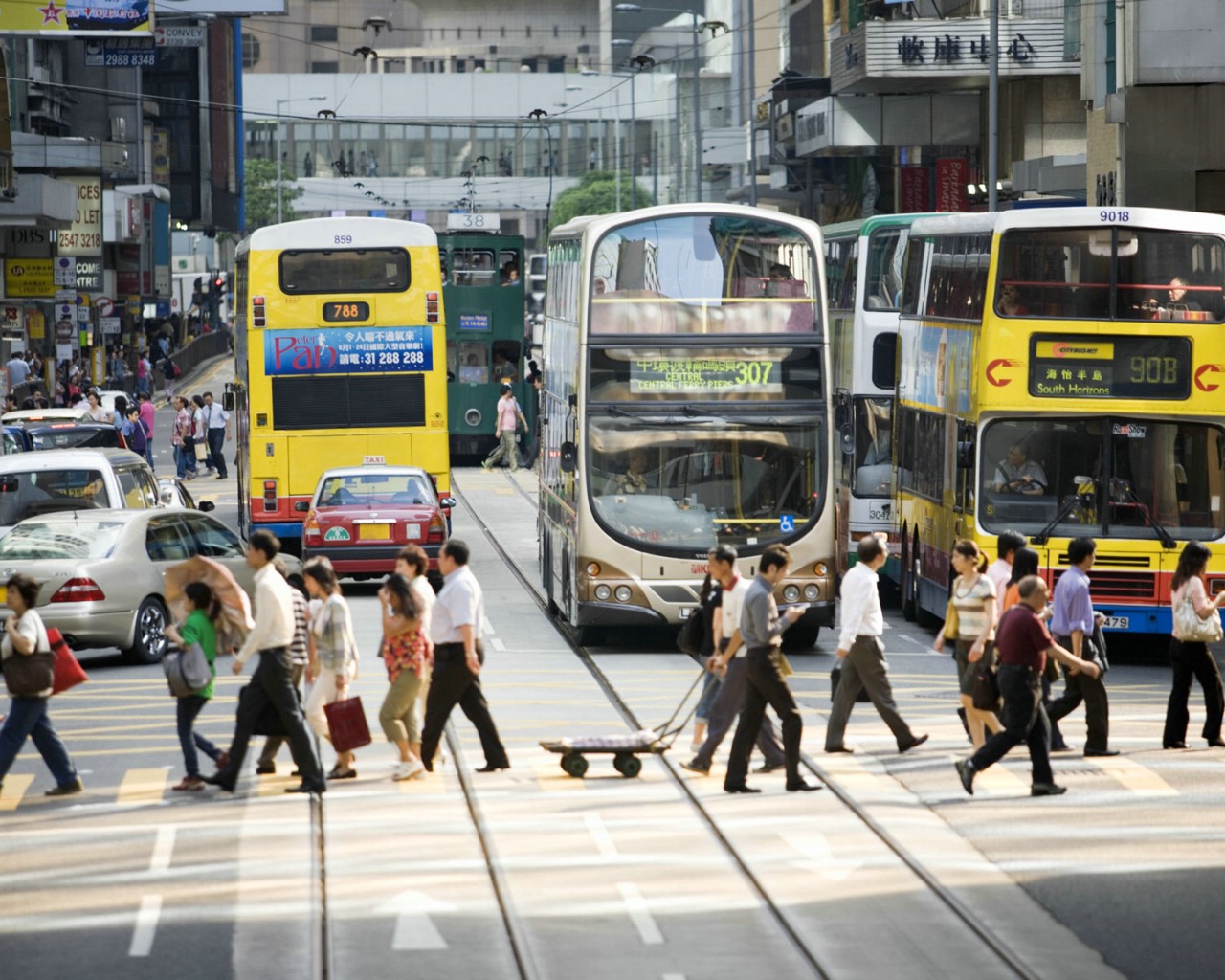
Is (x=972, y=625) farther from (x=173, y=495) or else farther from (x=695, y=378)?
(x=173, y=495)

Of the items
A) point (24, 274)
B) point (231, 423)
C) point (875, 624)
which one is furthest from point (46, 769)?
point (231, 423)

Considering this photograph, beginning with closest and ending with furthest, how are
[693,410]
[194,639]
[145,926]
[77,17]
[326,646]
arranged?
[145,926], [194,639], [326,646], [693,410], [77,17]

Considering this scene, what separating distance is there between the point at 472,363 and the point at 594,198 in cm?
6554

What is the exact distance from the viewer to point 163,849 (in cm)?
1239

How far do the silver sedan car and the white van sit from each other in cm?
133

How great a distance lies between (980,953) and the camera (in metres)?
10.2

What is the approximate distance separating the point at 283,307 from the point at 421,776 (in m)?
15.4

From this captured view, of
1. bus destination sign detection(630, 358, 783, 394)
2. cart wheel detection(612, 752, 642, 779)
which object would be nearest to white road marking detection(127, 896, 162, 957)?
cart wheel detection(612, 752, 642, 779)

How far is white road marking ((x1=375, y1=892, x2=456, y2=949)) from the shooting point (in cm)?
1020

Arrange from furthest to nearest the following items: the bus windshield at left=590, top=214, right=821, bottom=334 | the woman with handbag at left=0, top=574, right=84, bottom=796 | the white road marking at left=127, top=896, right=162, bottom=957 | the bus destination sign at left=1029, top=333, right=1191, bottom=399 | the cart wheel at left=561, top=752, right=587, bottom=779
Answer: the bus windshield at left=590, top=214, right=821, bottom=334 < the bus destination sign at left=1029, top=333, right=1191, bottom=399 < the cart wheel at left=561, top=752, right=587, bottom=779 < the woman with handbag at left=0, top=574, right=84, bottom=796 < the white road marking at left=127, top=896, right=162, bottom=957

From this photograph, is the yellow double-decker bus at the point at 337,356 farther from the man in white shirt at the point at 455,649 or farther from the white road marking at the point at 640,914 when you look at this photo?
the white road marking at the point at 640,914

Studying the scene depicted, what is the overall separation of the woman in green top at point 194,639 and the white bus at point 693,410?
734cm

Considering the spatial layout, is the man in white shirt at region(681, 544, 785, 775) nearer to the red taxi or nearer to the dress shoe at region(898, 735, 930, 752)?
the dress shoe at region(898, 735, 930, 752)

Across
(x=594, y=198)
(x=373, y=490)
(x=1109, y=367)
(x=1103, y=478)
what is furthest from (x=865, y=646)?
(x=594, y=198)
